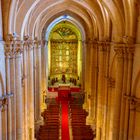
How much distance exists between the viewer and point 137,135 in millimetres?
11633

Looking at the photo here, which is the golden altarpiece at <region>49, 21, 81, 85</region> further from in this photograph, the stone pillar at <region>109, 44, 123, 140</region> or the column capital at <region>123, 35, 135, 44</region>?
the column capital at <region>123, 35, 135, 44</region>

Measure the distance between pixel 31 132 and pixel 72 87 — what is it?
19.5 metres

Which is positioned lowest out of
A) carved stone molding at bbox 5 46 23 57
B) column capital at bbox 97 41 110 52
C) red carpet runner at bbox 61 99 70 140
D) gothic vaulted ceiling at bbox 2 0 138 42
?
red carpet runner at bbox 61 99 70 140

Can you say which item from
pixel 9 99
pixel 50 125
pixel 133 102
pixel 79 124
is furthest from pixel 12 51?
pixel 79 124

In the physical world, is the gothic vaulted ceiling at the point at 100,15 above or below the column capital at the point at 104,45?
above

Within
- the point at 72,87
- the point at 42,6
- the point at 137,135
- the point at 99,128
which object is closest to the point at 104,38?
the point at 42,6

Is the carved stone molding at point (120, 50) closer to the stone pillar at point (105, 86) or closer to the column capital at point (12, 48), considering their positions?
the stone pillar at point (105, 86)

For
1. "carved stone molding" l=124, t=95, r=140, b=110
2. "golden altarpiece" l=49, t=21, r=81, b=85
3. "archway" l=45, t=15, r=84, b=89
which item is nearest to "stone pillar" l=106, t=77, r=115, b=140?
"carved stone molding" l=124, t=95, r=140, b=110

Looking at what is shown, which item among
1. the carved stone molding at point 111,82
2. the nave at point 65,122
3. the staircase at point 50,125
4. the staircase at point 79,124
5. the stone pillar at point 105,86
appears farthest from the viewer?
the nave at point 65,122

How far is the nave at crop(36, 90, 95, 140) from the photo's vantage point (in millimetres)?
22141

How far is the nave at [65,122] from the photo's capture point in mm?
22141

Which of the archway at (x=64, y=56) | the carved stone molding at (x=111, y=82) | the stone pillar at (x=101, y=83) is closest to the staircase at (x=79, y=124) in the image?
the stone pillar at (x=101, y=83)

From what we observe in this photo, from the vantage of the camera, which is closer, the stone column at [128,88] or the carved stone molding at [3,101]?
the carved stone molding at [3,101]

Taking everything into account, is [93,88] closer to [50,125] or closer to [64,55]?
[50,125]
